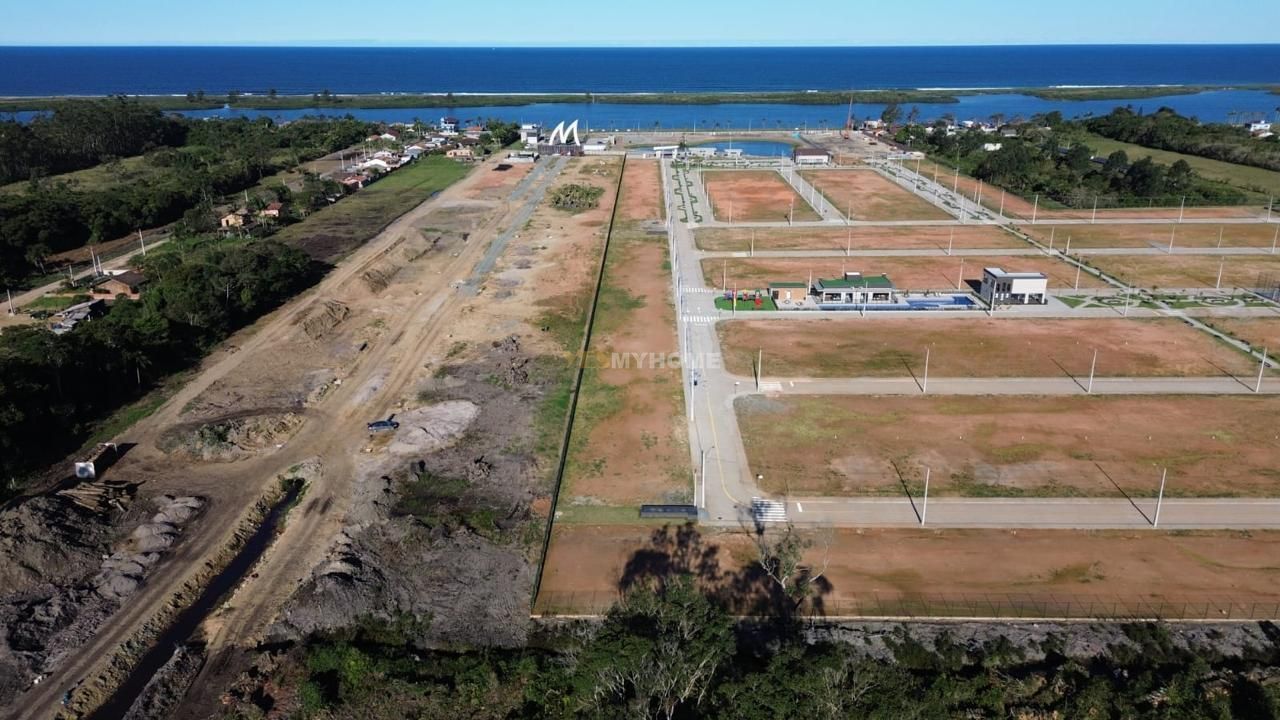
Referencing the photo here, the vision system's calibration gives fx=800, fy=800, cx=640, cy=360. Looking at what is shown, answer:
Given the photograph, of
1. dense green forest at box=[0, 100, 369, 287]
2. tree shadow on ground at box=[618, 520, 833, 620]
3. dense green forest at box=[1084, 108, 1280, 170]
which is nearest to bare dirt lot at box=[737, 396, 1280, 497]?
tree shadow on ground at box=[618, 520, 833, 620]

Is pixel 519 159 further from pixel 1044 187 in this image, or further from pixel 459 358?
pixel 459 358

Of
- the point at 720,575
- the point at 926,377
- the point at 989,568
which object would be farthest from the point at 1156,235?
the point at 720,575

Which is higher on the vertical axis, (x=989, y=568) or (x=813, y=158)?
(x=813, y=158)

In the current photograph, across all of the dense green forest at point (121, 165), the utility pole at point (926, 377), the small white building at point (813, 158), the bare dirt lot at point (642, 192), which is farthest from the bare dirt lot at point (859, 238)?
the dense green forest at point (121, 165)

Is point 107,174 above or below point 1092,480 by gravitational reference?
above

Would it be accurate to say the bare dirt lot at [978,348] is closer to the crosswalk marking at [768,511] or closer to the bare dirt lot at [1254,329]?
the bare dirt lot at [1254,329]

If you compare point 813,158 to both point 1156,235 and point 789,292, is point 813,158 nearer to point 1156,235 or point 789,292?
point 1156,235

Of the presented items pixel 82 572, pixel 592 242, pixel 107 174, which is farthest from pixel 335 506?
pixel 107 174
